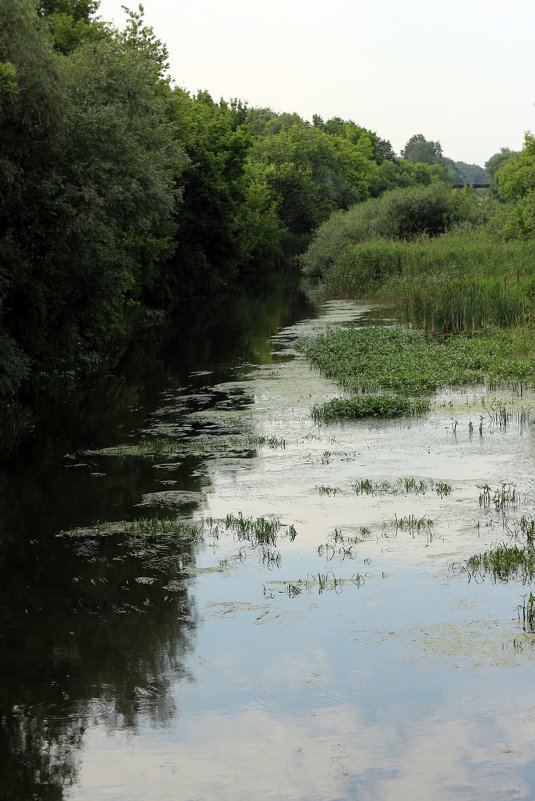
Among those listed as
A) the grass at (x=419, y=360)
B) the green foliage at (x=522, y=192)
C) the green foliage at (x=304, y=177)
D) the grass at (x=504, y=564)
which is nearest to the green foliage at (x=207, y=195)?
the green foliage at (x=522, y=192)

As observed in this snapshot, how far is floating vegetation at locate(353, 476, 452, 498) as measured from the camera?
14195 mm

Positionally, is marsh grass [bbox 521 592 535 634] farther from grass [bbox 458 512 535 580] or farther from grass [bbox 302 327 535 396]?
grass [bbox 302 327 535 396]

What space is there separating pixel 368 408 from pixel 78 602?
10121mm

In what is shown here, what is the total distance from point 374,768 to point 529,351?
1904 centimetres

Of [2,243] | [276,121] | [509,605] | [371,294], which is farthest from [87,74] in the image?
[276,121]

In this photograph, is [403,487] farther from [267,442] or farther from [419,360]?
[419,360]

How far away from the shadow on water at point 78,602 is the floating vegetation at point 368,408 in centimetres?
354

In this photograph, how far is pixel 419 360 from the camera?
25094 millimetres

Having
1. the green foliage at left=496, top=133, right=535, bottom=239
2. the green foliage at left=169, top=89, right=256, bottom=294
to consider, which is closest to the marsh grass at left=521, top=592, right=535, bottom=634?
the green foliage at left=496, top=133, right=535, bottom=239

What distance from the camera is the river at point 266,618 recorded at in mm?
7555

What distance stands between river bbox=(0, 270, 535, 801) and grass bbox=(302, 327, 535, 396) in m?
3.08

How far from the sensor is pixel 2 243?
861 inches

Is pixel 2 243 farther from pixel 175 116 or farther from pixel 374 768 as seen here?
pixel 175 116

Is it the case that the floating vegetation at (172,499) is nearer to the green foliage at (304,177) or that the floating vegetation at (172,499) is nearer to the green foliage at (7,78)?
the green foliage at (7,78)
